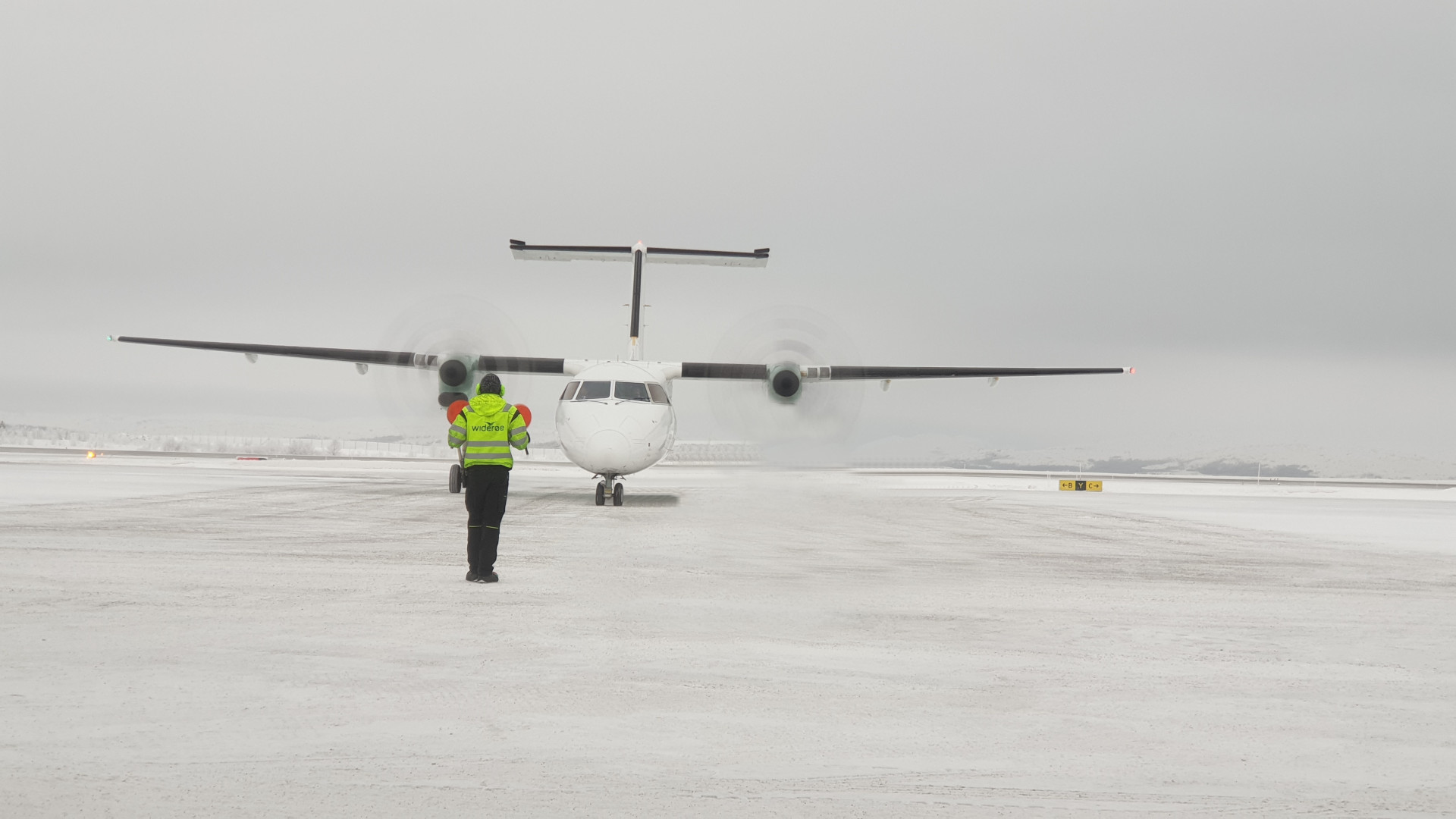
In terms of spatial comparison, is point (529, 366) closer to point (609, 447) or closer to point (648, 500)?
point (648, 500)

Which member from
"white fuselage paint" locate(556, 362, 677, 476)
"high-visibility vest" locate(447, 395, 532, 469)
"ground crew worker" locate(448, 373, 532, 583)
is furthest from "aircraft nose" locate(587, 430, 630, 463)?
"high-visibility vest" locate(447, 395, 532, 469)

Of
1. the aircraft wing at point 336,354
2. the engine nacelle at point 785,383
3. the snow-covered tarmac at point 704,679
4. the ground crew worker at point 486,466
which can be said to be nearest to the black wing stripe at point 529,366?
the aircraft wing at point 336,354

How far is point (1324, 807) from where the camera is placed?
15.3 feet

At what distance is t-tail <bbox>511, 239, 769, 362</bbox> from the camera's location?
1270 inches

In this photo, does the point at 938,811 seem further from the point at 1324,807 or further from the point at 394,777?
the point at 394,777

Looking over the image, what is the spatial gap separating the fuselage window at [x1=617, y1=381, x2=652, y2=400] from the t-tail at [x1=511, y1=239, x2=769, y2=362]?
7.27m

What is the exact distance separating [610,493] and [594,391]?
2509 mm

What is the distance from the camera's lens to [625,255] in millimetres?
33344

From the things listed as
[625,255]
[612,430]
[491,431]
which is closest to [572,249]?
[625,255]

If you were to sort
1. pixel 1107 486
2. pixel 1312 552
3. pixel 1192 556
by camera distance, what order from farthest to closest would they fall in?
pixel 1107 486
pixel 1312 552
pixel 1192 556

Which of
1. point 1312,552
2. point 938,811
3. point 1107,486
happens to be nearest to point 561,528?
point 1312,552

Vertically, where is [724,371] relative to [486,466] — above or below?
above

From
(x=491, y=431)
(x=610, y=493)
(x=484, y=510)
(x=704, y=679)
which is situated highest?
(x=491, y=431)

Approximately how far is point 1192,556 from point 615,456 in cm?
1129
